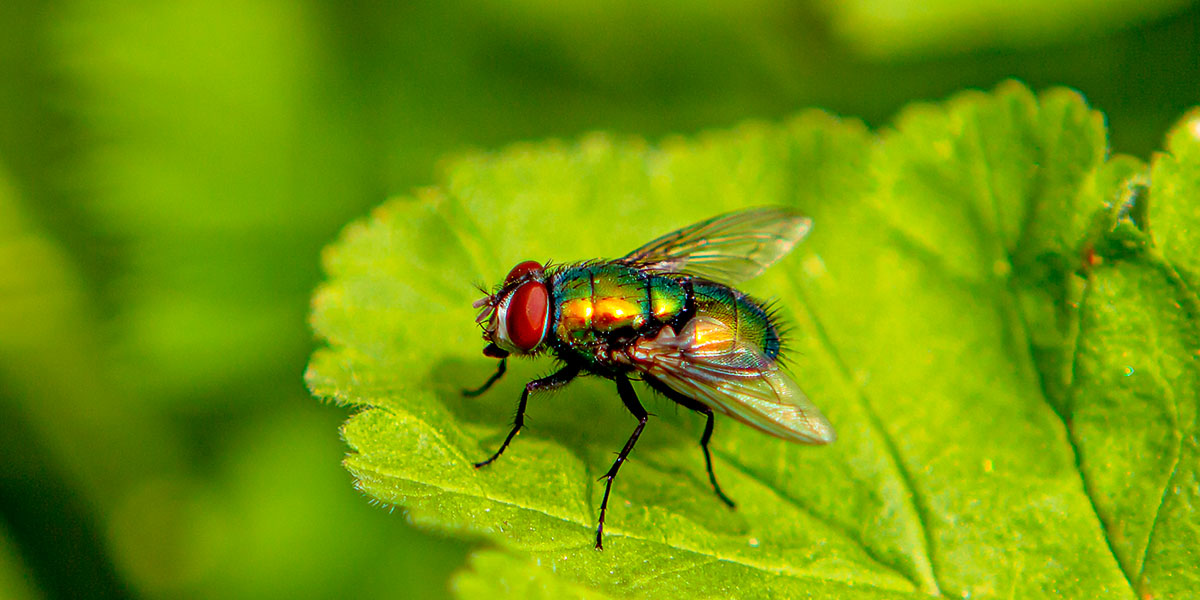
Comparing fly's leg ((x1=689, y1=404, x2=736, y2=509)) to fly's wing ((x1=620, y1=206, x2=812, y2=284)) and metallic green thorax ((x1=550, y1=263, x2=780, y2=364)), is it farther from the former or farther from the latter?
fly's wing ((x1=620, y1=206, x2=812, y2=284))

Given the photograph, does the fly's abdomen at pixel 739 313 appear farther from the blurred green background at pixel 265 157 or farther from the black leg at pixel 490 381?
the blurred green background at pixel 265 157

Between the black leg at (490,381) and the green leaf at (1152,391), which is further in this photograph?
the black leg at (490,381)

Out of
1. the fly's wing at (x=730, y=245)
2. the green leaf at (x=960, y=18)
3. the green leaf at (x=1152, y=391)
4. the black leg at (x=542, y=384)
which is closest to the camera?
the green leaf at (x=1152, y=391)

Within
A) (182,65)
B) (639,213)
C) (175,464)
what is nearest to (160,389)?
(175,464)

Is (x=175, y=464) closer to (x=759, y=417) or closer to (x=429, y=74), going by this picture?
(x=429, y=74)

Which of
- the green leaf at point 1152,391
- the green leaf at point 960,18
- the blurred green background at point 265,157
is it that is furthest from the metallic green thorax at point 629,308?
the green leaf at point 960,18

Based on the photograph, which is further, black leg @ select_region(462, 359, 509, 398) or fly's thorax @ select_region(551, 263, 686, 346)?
black leg @ select_region(462, 359, 509, 398)

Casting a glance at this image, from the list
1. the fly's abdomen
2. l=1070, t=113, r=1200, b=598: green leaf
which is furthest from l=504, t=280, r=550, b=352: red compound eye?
l=1070, t=113, r=1200, b=598: green leaf
